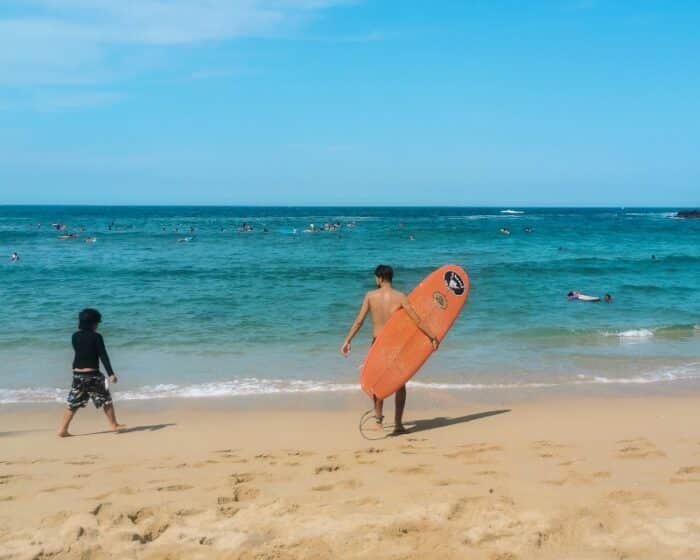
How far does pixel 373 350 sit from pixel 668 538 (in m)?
3.48

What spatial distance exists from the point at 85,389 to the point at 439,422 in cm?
381

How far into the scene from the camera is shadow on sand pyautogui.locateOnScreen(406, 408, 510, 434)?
278 inches

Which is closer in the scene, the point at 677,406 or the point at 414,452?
the point at 414,452

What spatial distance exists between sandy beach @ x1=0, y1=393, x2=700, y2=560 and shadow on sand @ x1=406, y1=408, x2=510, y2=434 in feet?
0.11

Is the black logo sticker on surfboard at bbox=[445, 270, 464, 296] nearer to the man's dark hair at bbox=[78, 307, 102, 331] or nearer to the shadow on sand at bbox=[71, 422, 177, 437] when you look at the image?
the shadow on sand at bbox=[71, 422, 177, 437]

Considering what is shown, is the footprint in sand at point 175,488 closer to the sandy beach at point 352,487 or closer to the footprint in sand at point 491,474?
the sandy beach at point 352,487

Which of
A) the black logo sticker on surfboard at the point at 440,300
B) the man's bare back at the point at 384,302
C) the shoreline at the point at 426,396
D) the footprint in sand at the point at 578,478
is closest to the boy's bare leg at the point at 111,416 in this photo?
the shoreline at the point at 426,396

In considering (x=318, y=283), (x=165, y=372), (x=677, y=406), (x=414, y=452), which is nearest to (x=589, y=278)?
(x=318, y=283)

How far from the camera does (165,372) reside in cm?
984

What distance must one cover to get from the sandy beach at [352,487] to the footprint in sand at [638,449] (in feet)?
0.10

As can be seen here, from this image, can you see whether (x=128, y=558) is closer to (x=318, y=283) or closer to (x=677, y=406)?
(x=677, y=406)

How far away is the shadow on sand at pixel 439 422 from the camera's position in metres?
7.05

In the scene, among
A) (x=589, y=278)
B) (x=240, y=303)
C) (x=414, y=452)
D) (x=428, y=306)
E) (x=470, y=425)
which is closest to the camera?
(x=414, y=452)

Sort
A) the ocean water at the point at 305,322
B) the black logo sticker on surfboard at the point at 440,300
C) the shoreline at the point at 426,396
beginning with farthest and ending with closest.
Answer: the ocean water at the point at 305,322 < the shoreline at the point at 426,396 < the black logo sticker on surfboard at the point at 440,300
